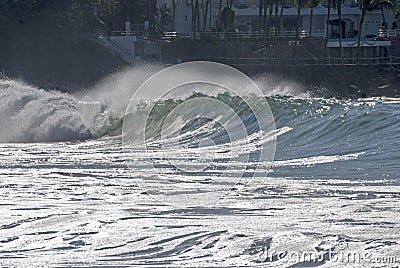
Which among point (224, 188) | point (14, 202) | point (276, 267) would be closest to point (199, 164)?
point (224, 188)

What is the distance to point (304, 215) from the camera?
1192 centimetres

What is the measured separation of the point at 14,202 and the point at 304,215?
382 centimetres

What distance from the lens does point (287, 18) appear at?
72.9 metres

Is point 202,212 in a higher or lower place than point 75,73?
higher

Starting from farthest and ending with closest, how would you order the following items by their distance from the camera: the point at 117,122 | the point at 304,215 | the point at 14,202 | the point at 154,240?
the point at 117,122 < the point at 14,202 < the point at 304,215 < the point at 154,240

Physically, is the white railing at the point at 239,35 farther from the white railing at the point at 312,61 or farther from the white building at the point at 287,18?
the white railing at the point at 312,61

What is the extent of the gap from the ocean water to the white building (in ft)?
149

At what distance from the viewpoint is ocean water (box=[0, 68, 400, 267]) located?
10.1 metres

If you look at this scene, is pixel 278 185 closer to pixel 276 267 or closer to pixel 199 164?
pixel 199 164
